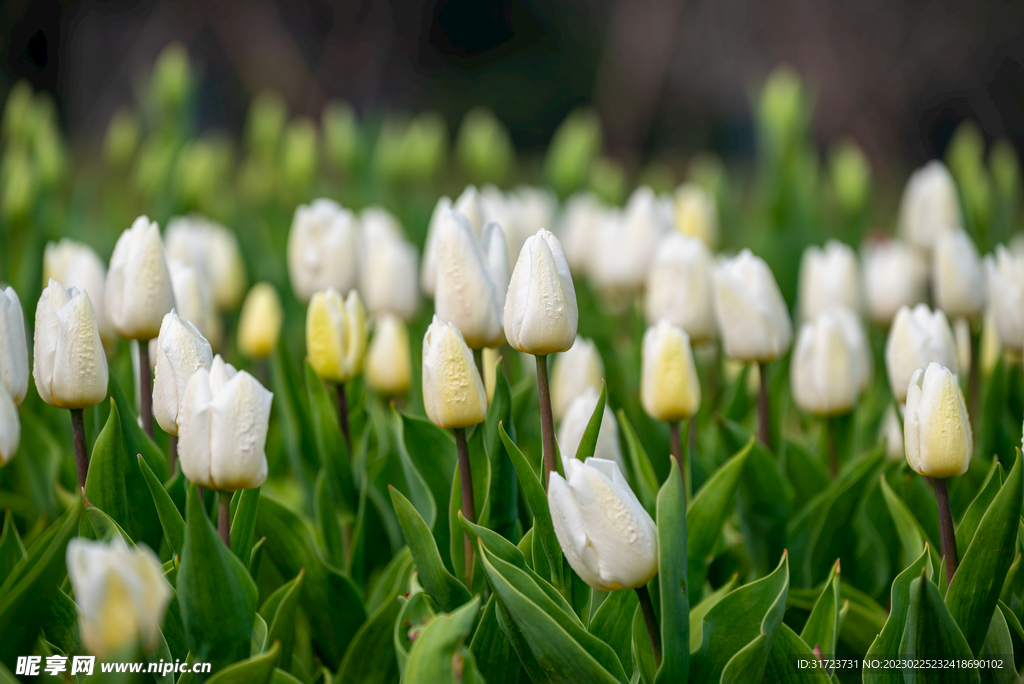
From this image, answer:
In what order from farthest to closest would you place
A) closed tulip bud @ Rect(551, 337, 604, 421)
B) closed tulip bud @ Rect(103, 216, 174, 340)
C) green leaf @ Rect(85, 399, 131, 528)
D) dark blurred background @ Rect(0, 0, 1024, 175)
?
dark blurred background @ Rect(0, 0, 1024, 175), closed tulip bud @ Rect(551, 337, 604, 421), closed tulip bud @ Rect(103, 216, 174, 340), green leaf @ Rect(85, 399, 131, 528)

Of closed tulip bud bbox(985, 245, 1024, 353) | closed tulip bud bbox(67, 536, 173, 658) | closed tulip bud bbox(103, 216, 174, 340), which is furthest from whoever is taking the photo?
closed tulip bud bbox(985, 245, 1024, 353)

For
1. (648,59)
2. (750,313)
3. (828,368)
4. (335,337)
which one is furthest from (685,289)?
(648,59)

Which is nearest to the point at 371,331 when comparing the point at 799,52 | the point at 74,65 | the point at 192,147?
the point at 192,147

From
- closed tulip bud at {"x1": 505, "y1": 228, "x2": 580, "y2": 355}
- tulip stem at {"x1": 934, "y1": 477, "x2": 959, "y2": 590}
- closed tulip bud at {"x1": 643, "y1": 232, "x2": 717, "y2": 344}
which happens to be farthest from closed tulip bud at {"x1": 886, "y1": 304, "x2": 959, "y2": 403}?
closed tulip bud at {"x1": 505, "y1": 228, "x2": 580, "y2": 355}

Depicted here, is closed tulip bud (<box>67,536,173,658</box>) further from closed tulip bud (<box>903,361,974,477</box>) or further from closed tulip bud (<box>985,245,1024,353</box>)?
closed tulip bud (<box>985,245,1024,353</box>)

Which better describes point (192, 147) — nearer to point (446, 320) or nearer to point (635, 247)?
point (635, 247)

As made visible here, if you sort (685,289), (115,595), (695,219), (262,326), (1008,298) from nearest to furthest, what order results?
(115,595) → (1008,298) → (685,289) → (262,326) → (695,219)

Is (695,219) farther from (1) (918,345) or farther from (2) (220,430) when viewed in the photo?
(2) (220,430)

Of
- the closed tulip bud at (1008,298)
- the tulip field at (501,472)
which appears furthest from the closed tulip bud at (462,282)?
the closed tulip bud at (1008,298)
